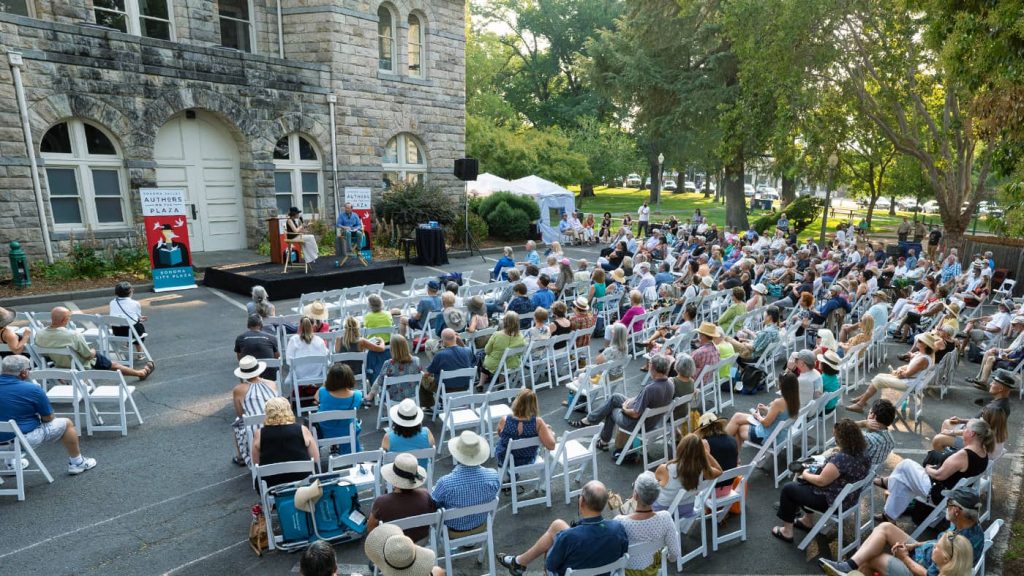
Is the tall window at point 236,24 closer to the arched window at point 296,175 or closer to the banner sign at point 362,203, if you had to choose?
the arched window at point 296,175

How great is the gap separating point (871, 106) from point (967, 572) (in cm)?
1860

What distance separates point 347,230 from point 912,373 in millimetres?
12276

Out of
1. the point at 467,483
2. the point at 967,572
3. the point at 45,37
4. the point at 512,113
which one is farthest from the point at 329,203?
the point at 512,113

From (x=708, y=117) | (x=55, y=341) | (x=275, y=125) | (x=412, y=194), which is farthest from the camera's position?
(x=708, y=117)

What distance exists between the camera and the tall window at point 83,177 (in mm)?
13734

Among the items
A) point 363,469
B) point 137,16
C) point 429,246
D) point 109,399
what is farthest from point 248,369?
point 137,16

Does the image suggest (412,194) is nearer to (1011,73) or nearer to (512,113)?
(1011,73)

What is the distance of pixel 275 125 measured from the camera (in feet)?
56.4

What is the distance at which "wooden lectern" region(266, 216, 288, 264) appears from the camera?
47.0 feet

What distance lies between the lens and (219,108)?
15.9m

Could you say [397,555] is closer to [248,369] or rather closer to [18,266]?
[248,369]

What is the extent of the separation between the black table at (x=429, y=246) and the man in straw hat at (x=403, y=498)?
45.4 ft

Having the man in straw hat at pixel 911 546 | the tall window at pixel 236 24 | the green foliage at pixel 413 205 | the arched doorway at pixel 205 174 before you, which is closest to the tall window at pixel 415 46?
the green foliage at pixel 413 205

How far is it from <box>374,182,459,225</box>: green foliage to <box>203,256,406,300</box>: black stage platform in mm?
4349
